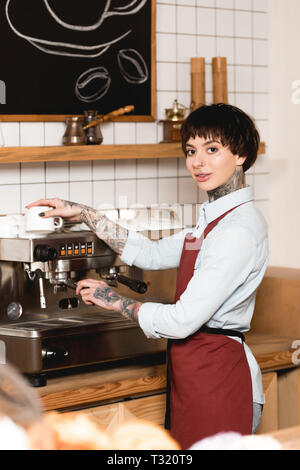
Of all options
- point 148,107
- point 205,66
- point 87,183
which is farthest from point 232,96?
point 87,183

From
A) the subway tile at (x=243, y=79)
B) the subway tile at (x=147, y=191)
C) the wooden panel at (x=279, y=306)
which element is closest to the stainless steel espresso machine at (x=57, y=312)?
the subway tile at (x=147, y=191)

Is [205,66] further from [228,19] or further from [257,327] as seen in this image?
[257,327]

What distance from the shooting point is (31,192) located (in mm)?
2531

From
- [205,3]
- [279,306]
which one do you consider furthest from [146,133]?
[279,306]

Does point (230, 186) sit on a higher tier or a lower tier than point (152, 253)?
higher

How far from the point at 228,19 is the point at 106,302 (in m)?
1.62

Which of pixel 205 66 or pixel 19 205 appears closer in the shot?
pixel 19 205

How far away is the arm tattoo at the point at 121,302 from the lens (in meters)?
1.80

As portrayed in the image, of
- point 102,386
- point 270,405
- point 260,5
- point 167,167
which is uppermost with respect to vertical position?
point 260,5

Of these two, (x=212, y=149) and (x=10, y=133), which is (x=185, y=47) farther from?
(x=212, y=149)

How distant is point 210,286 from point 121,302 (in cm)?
30

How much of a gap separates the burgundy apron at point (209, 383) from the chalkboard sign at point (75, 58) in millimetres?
950

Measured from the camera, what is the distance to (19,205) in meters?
2.50

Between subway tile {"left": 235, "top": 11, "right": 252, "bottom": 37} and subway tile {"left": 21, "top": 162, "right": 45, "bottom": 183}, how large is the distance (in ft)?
3.55
